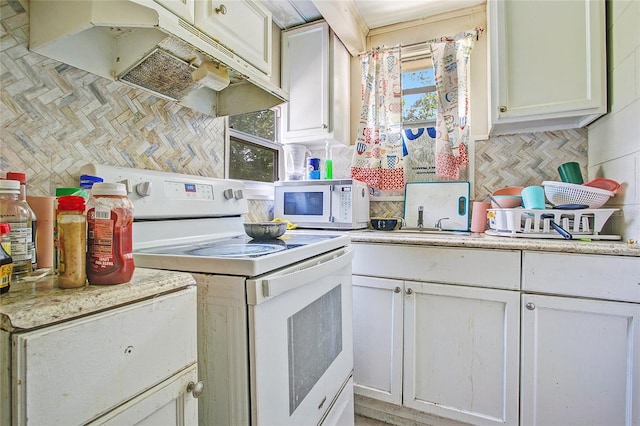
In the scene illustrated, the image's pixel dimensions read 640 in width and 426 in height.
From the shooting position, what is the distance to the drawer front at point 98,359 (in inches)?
16.7

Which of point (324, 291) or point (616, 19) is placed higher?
point (616, 19)

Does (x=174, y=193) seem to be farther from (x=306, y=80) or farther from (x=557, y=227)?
(x=557, y=227)

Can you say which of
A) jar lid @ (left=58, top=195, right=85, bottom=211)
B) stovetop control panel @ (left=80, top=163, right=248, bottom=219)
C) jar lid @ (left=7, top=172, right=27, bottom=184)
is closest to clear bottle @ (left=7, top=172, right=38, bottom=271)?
jar lid @ (left=7, top=172, right=27, bottom=184)

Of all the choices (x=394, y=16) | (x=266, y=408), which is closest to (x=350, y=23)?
(x=394, y=16)

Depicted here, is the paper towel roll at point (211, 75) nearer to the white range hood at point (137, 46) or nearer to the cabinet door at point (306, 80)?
the white range hood at point (137, 46)

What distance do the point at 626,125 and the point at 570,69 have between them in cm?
41

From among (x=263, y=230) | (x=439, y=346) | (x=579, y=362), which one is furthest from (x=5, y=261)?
(x=579, y=362)

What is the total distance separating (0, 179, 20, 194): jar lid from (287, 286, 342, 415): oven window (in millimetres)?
711

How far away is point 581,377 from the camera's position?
4.38 feet

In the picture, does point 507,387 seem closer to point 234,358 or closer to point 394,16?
point 234,358

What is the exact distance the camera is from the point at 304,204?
212 cm

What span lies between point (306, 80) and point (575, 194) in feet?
5.81

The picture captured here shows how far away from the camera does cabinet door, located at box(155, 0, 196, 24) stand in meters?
0.96

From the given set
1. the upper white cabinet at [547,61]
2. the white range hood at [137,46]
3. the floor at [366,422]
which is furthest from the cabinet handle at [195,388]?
the upper white cabinet at [547,61]
